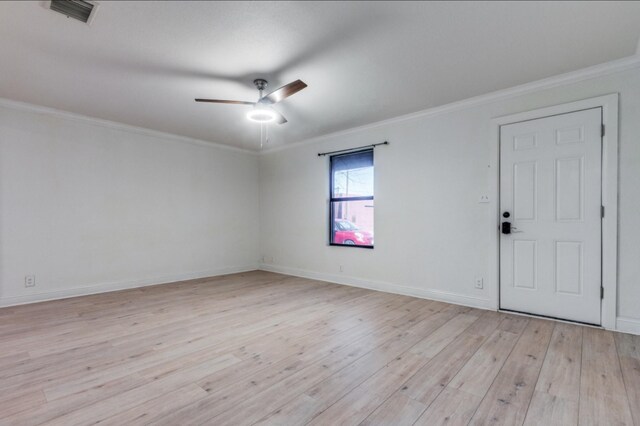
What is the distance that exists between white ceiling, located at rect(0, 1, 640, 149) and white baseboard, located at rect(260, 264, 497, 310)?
2461 millimetres

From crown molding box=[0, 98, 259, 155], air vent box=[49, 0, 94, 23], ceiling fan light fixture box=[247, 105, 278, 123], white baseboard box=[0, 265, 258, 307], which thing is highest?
air vent box=[49, 0, 94, 23]

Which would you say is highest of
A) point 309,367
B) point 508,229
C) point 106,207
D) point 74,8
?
point 74,8

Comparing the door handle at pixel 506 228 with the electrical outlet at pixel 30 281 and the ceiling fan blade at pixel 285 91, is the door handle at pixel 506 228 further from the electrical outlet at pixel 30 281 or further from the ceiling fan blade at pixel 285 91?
the electrical outlet at pixel 30 281

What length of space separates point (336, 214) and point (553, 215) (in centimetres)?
303

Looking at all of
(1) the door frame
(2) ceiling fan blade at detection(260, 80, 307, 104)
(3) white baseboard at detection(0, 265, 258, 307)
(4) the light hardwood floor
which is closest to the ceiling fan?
(2) ceiling fan blade at detection(260, 80, 307, 104)

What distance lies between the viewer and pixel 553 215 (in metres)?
3.16

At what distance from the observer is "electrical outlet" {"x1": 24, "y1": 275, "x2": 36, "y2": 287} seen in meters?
3.85

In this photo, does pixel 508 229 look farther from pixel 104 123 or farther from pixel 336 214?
pixel 104 123

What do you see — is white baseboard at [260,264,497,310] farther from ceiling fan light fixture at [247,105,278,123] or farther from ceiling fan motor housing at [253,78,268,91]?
ceiling fan motor housing at [253,78,268,91]

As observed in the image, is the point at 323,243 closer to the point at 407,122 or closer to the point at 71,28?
the point at 407,122

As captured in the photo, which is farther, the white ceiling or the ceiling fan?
the ceiling fan

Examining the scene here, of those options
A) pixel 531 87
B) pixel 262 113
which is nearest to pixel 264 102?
pixel 262 113

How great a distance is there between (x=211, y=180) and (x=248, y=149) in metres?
1.04

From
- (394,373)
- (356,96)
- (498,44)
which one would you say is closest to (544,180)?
(498,44)
